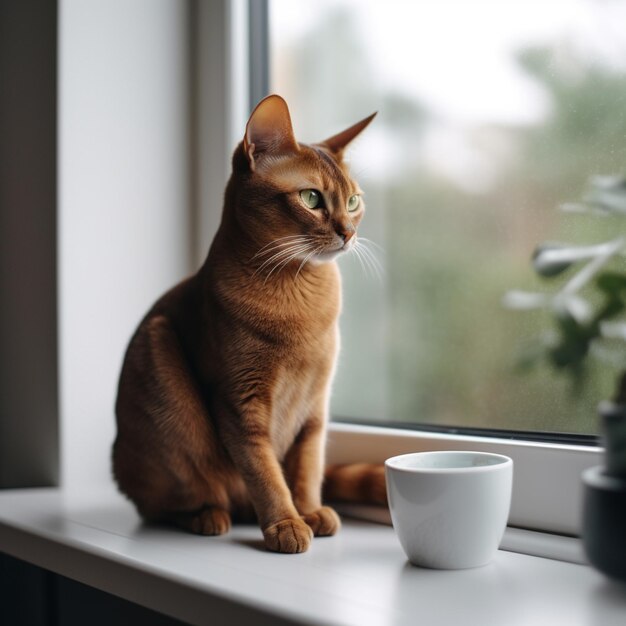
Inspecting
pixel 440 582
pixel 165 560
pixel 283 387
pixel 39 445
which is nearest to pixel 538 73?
pixel 283 387

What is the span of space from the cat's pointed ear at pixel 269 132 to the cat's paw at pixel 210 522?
1.46 feet

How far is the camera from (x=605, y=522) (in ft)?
2.25

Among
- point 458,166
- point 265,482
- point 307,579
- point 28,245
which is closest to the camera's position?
point 307,579

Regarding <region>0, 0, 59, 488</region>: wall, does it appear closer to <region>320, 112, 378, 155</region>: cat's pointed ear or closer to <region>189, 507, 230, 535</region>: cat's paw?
<region>189, 507, 230, 535</region>: cat's paw

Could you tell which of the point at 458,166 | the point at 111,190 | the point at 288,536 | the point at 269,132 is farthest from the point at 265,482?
the point at 111,190

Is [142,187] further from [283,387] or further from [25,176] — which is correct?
[283,387]

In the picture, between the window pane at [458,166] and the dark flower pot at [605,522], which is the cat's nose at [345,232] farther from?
the dark flower pot at [605,522]

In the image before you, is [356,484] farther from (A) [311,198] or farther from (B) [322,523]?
(A) [311,198]

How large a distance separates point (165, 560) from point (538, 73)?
2.62 feet

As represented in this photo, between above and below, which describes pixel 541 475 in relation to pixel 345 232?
below

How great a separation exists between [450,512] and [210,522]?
0.34 meters

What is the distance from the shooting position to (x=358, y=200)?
3.37 feet

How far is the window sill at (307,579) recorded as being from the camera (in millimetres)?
707

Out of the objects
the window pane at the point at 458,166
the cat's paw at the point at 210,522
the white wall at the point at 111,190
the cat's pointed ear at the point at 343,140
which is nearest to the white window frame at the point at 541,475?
the window pane at the point at 458,166
